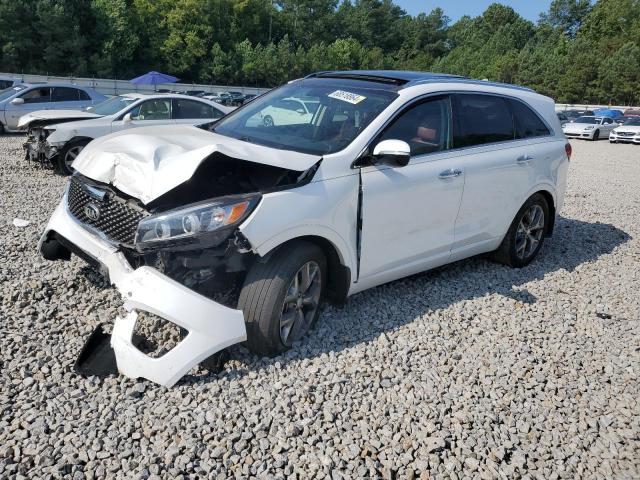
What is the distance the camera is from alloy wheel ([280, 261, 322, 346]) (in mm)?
3450

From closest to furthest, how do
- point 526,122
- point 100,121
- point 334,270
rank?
point 334,270 < point 526,122 < point 100,121

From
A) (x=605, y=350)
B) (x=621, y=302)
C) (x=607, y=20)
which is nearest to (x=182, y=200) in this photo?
(x=605, y=350)

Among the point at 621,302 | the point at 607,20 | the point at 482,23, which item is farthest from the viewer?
the point at 482,23

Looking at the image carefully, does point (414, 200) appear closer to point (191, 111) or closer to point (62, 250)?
point (62, 250)

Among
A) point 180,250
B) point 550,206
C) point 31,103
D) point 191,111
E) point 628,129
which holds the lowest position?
point 628,129

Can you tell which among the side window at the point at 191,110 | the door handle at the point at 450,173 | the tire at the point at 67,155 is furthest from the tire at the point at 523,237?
the tire at the point at 67,155

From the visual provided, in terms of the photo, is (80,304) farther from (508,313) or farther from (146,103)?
(146,103)

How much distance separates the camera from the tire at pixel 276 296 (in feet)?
10.6

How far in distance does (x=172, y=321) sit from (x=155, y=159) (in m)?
1.01

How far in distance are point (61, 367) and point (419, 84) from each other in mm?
3275

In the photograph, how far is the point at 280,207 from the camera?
3.20m

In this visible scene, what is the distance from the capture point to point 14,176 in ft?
30.2

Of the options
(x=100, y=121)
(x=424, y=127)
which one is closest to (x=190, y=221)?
(x=424, y=127)

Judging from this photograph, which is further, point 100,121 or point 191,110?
point 191,110
